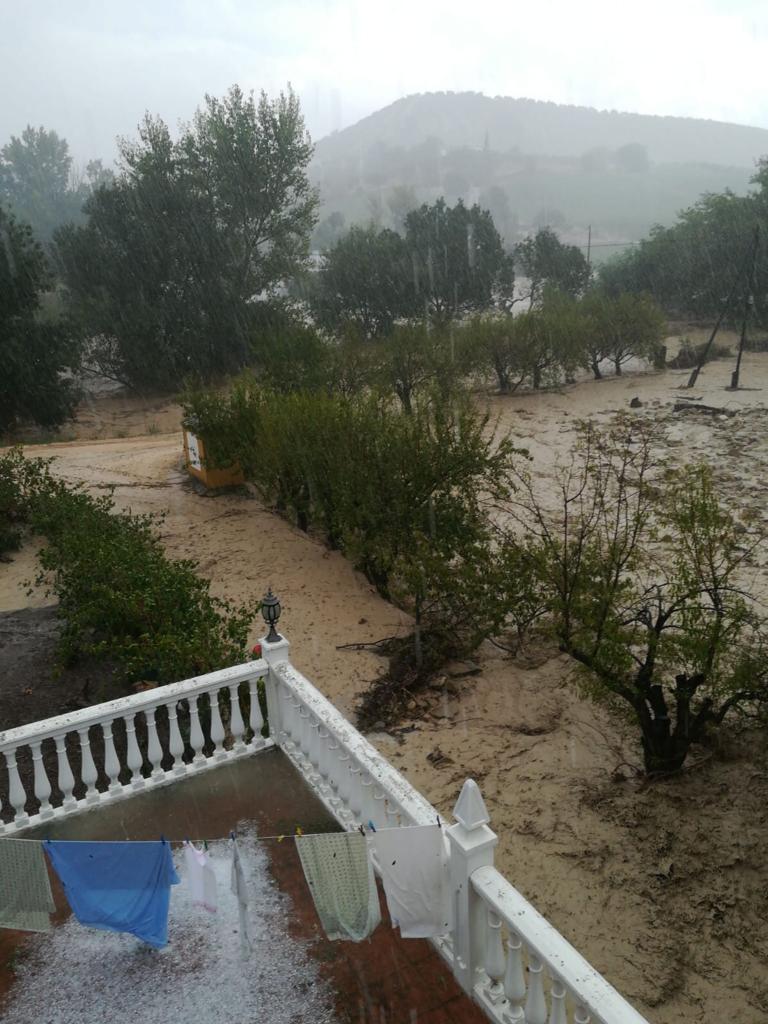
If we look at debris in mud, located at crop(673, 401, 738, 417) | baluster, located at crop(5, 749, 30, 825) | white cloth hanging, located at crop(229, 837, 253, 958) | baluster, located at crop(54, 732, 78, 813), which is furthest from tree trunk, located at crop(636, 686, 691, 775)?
debris in mud, located at crop(673, 401, 738, 417)

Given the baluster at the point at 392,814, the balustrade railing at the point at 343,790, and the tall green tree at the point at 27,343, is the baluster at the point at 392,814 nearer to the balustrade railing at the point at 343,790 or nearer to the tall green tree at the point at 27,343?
the balustrade railing at the point at 343,790

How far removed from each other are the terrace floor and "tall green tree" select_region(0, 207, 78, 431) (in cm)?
1887

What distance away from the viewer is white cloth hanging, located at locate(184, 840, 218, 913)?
13.8 ft

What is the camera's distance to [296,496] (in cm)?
1516

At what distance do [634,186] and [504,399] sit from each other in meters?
165

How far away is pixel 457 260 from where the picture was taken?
146 ft

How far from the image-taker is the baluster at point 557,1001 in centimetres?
328

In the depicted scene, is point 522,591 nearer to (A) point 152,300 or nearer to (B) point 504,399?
(B) point 504,399

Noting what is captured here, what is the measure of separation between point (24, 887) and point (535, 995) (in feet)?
9.03

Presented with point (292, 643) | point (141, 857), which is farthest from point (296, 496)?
point (141, 857)

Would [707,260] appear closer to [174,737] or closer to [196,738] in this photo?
[196,738]

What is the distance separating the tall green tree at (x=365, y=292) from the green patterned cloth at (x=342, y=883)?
37438 millimetres

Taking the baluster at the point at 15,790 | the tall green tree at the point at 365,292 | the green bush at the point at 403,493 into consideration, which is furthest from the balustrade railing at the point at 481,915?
the tall green tree at the point at 365,292

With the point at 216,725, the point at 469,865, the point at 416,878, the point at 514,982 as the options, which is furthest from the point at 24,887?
the point at 514,982
